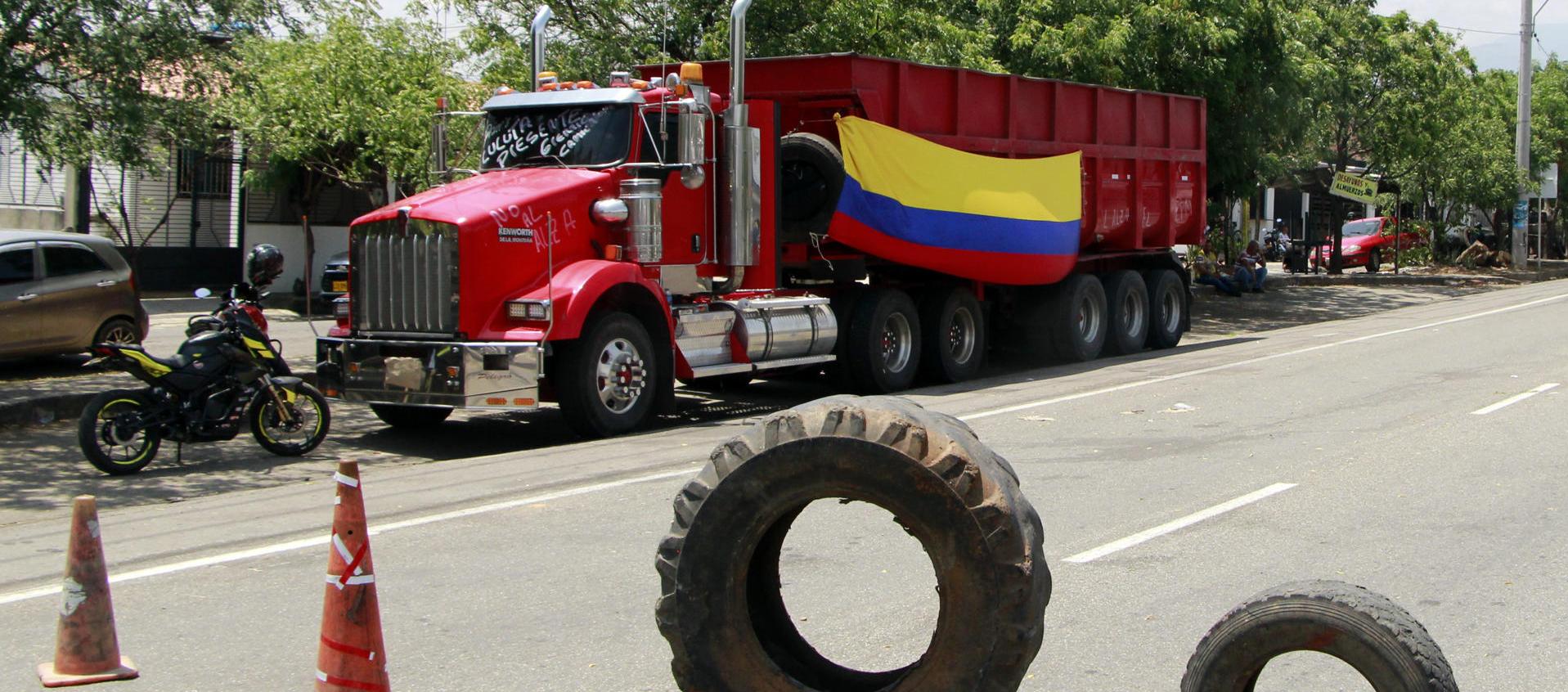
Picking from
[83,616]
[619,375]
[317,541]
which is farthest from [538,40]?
[83,616]

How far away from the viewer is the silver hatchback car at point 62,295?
15086mm

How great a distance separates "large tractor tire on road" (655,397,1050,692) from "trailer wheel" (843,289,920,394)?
10698 millimetres

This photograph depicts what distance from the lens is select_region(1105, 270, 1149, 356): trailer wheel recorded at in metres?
20.2

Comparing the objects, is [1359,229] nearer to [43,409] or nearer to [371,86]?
[371,86]

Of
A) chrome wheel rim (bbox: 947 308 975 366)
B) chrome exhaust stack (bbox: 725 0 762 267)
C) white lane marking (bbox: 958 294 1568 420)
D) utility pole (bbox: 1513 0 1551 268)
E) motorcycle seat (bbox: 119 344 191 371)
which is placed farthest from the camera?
utility pole (bbox: 1513 0 1551 268)

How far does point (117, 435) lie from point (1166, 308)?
48.8ft

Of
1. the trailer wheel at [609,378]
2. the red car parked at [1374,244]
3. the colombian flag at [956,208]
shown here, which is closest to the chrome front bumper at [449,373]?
the trailer wheel at [609,378]

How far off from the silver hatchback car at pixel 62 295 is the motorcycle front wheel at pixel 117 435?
4828 millimetres

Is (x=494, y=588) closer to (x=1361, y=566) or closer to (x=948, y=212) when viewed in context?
(x=1361, y=566)

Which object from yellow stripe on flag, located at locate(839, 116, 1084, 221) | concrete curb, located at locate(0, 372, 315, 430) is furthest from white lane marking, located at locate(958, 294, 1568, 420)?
concrete curb, located at locate(0, 372, 315, 430)

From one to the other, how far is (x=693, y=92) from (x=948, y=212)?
13.1 ft

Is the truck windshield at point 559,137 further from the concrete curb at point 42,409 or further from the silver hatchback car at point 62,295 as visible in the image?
the silver hatchback car at point 62,295

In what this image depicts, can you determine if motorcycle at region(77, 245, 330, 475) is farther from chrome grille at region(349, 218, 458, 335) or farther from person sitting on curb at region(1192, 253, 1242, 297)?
person sitting on curb at region(1192, 253, 1242, 297)

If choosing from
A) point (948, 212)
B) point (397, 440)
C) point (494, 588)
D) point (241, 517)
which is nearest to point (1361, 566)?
point (494, 588)
